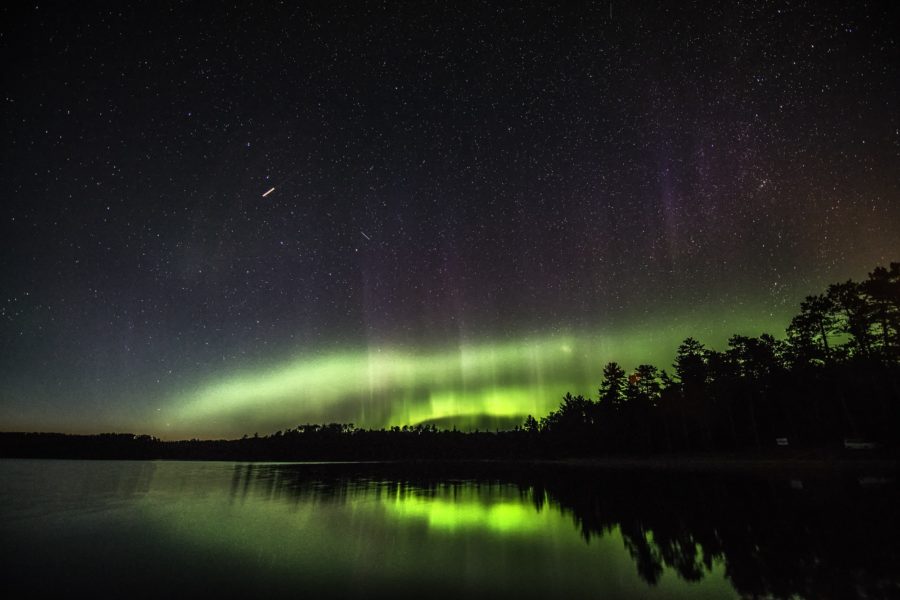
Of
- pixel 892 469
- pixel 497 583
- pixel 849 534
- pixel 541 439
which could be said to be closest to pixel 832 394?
pixel 892 469

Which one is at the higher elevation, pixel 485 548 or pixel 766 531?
pixel 766 531

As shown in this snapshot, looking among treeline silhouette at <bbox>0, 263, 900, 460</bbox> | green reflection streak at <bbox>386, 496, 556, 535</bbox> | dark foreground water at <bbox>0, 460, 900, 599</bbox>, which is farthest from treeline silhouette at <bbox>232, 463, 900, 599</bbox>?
treeline silhouette at <bbox>0, 263, 900, 460</bbox>

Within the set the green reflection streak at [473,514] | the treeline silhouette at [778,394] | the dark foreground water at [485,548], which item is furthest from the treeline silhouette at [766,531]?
the treeline silhouette at [778,394]

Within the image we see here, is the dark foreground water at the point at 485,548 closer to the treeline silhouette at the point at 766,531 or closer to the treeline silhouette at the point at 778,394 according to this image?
the treeline silhouette at the point at 766,531

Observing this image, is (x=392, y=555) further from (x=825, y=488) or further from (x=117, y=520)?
(x=825, y=488)

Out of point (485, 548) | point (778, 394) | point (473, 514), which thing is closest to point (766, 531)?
point (485, 548)

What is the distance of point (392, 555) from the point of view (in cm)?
1455

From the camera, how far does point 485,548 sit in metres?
15.5

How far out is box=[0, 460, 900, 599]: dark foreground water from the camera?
11039mm

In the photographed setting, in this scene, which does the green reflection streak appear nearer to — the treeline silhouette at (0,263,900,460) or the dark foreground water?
the dark foreground water

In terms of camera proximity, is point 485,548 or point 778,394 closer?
point 485,548

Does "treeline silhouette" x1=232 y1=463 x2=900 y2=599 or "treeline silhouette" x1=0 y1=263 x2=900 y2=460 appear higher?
"treeline silhouette" x1=0 y1=263 x2=900 y2=460

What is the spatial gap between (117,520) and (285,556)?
15361mm

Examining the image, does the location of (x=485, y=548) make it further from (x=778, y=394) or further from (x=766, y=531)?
(x=778, y=394)
